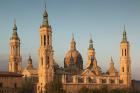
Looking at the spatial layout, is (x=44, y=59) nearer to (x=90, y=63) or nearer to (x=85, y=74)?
(x=85, y=74)

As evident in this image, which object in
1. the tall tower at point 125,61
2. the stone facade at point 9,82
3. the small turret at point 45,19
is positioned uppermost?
the small turret at point 45,19

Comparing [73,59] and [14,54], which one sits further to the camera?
[73,59]

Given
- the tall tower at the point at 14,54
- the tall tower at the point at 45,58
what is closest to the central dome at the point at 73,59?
the tall tower at the point at 14,54

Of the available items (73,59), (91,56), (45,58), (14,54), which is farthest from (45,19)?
(91,56)

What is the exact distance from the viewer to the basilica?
8744 cm

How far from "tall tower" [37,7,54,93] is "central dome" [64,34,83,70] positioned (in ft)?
67.5

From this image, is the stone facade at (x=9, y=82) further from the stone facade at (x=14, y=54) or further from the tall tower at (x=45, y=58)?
the stone facade at (x=14, y=54)

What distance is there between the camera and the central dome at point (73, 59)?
109m

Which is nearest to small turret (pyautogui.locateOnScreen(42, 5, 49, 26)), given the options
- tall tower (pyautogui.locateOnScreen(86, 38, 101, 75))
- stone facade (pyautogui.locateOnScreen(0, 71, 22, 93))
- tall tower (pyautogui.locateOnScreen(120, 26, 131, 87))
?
stone facade (pyautogui.locateOnScreen(0, 71, 22, 93))

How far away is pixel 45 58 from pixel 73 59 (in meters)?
22.9

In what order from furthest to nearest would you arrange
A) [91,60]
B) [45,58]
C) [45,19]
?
[91,60] → [45,19] → [45,58]

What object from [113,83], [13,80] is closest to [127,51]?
[113,83]

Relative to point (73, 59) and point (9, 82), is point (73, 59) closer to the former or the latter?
point (73, 59)

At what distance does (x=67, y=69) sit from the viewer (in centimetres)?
10219
